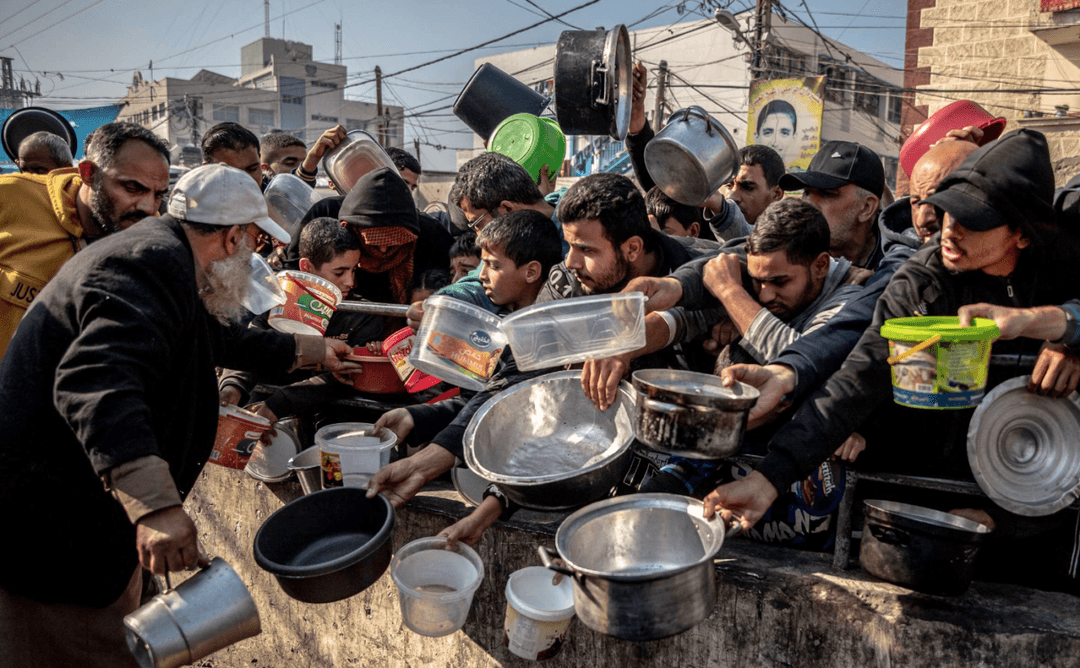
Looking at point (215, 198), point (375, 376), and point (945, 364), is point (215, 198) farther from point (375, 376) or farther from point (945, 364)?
point (945, 364)

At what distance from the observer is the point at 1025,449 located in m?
2.03

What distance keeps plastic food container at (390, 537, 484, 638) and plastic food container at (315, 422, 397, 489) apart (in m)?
0.46

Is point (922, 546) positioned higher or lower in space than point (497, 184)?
lower

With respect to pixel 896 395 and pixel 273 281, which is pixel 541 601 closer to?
pixel 896 395

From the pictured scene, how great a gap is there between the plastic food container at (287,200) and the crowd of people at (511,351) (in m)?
1.57

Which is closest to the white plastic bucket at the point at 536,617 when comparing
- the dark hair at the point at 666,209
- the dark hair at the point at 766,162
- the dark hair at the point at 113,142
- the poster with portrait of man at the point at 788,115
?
the dark hair at the point at 113,142

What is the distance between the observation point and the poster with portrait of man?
18.3m

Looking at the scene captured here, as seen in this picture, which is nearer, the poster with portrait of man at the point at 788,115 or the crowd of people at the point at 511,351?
the crowd of people at the point at 511,351

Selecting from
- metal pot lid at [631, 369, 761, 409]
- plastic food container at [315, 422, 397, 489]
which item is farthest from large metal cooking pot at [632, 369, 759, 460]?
plastic food container at [315, 422, 397, 489]

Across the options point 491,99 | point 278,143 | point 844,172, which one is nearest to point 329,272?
point 491,99

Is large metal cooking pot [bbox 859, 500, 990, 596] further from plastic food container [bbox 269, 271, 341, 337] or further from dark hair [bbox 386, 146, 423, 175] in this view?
dark hair [bbox 386, 146, 423, 175]

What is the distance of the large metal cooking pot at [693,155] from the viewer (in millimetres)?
3646

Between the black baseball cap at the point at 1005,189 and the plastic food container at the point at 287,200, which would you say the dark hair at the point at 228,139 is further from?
the black baseball cap at the point at 1005,189

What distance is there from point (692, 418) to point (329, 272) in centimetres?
229
